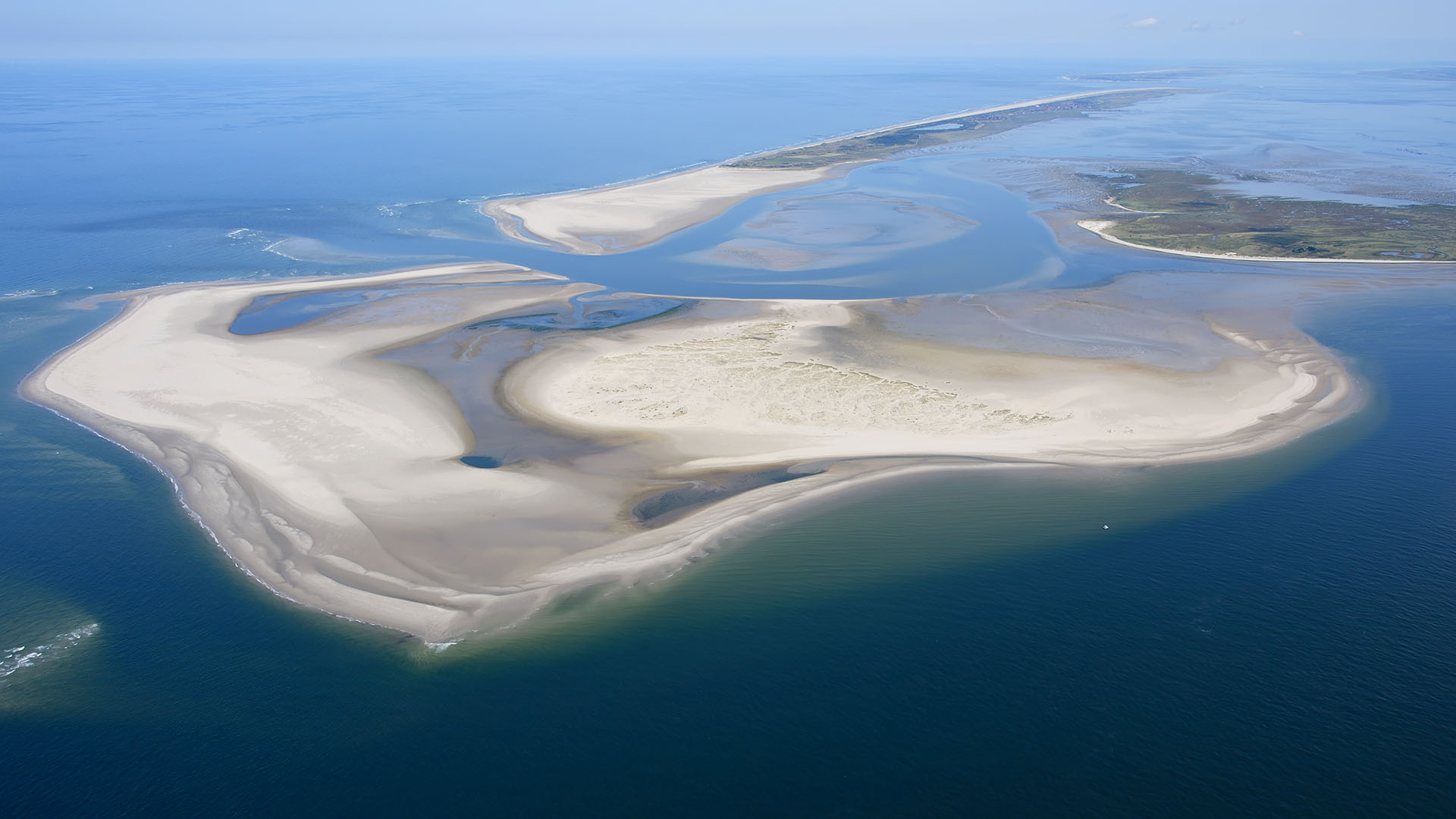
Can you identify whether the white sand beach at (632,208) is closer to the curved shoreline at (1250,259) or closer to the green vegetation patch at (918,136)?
the green vegetation patch at (918,136)

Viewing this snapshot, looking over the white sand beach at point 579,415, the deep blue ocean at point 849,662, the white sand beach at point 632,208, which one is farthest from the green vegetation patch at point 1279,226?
the white sand beach at point 632,208

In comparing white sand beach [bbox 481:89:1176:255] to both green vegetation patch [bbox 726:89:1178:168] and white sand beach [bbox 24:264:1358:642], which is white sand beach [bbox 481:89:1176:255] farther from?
white sand beach [bbox 24:264:1358:642]

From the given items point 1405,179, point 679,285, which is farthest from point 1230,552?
point 1405,179

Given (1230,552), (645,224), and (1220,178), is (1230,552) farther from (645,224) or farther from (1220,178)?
→ (1220,178)

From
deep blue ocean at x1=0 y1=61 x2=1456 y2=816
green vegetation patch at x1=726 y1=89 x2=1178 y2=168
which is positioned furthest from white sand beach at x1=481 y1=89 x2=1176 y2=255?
deep blue ocean at x1=0 y1=61 x2=1456 y2=816

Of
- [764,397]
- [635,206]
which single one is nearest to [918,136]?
[635,206]

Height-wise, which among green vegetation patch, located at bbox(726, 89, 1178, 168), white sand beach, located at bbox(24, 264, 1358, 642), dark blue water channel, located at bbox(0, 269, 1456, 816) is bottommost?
dark blue water channel, located at bbox(0, 269, 1456, 816)
